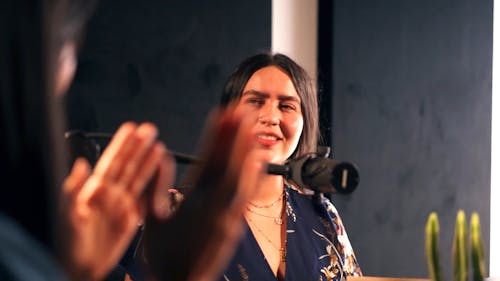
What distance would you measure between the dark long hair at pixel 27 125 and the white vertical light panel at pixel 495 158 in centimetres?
416

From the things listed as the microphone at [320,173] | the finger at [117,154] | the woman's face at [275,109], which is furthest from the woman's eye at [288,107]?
the finger at [117,154]

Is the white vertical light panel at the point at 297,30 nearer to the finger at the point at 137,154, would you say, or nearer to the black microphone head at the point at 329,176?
the black microphone head at the point at 329,176

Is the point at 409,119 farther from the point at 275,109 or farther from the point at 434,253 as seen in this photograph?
the point at 434,253

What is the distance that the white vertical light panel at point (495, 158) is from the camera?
4.25 meters

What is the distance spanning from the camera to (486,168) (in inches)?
165

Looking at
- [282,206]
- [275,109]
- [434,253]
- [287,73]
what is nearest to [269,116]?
[275,109]

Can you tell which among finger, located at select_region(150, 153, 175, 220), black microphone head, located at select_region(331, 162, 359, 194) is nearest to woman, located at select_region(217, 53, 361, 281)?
black microphone head, located at select_region(331, 162, 359, 194)

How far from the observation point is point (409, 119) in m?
3.75

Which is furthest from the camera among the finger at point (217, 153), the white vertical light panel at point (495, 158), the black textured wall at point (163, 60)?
the white vertical light panel at point (495, 158)

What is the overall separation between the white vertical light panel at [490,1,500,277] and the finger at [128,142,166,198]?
401cm

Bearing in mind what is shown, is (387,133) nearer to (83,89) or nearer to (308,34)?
(308,34)

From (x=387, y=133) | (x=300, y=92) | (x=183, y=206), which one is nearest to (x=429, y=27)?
(x=387, y=133)

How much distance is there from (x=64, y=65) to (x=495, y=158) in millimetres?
4215

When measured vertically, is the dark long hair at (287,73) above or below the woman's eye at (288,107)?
above
